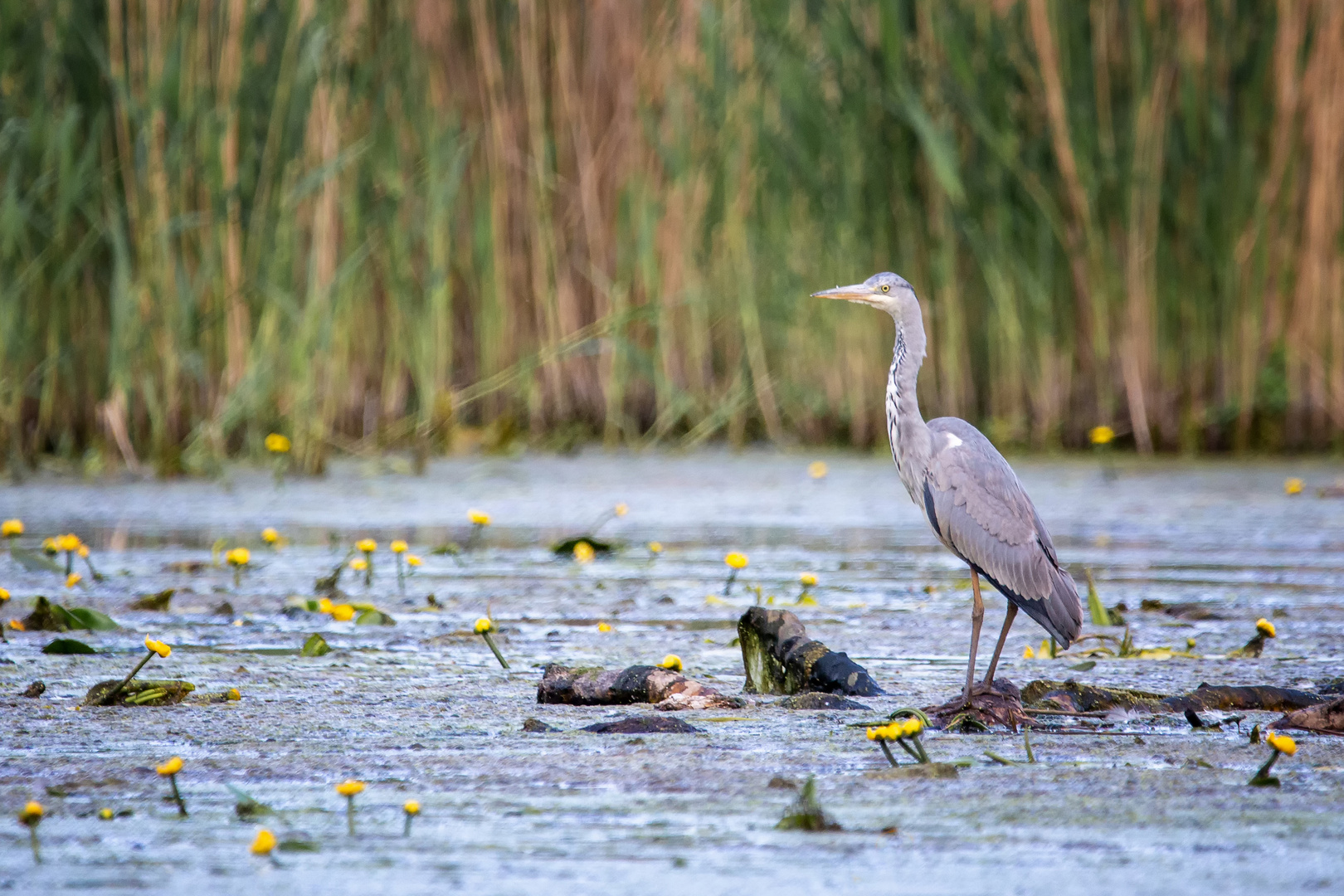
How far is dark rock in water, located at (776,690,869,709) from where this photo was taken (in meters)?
2.53

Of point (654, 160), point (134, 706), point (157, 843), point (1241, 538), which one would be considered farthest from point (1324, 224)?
point (157, 843)

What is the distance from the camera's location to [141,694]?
256cm

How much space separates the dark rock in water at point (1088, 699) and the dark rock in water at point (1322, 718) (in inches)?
7.8

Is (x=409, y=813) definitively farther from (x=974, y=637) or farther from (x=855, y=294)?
(x=855, y=294)

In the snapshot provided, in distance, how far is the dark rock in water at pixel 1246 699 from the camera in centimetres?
251

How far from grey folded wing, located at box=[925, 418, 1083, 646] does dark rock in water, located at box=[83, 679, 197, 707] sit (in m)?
1.15

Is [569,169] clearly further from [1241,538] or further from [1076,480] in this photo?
[1241,538]

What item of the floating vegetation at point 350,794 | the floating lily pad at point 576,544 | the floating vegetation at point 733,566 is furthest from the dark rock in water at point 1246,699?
the floating lily pad at point 576,544

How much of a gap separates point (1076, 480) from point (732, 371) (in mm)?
2048

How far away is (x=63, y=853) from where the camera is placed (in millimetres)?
1758

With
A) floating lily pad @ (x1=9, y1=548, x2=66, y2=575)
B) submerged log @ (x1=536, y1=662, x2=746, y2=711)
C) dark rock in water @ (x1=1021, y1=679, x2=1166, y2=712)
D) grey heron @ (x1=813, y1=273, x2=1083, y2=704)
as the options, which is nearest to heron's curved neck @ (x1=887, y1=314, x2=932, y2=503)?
grey heron @ (x1=813, y1=273, x2=1083, y2=704)

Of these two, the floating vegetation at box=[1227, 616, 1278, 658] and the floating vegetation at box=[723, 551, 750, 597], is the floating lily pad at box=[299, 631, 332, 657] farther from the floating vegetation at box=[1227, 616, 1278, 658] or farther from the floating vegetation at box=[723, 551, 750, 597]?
the floating vegetation at box=[1227, 616, 1278, 658]

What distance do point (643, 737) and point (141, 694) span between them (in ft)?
2.44

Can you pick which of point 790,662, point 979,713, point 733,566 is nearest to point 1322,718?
point 979,713
